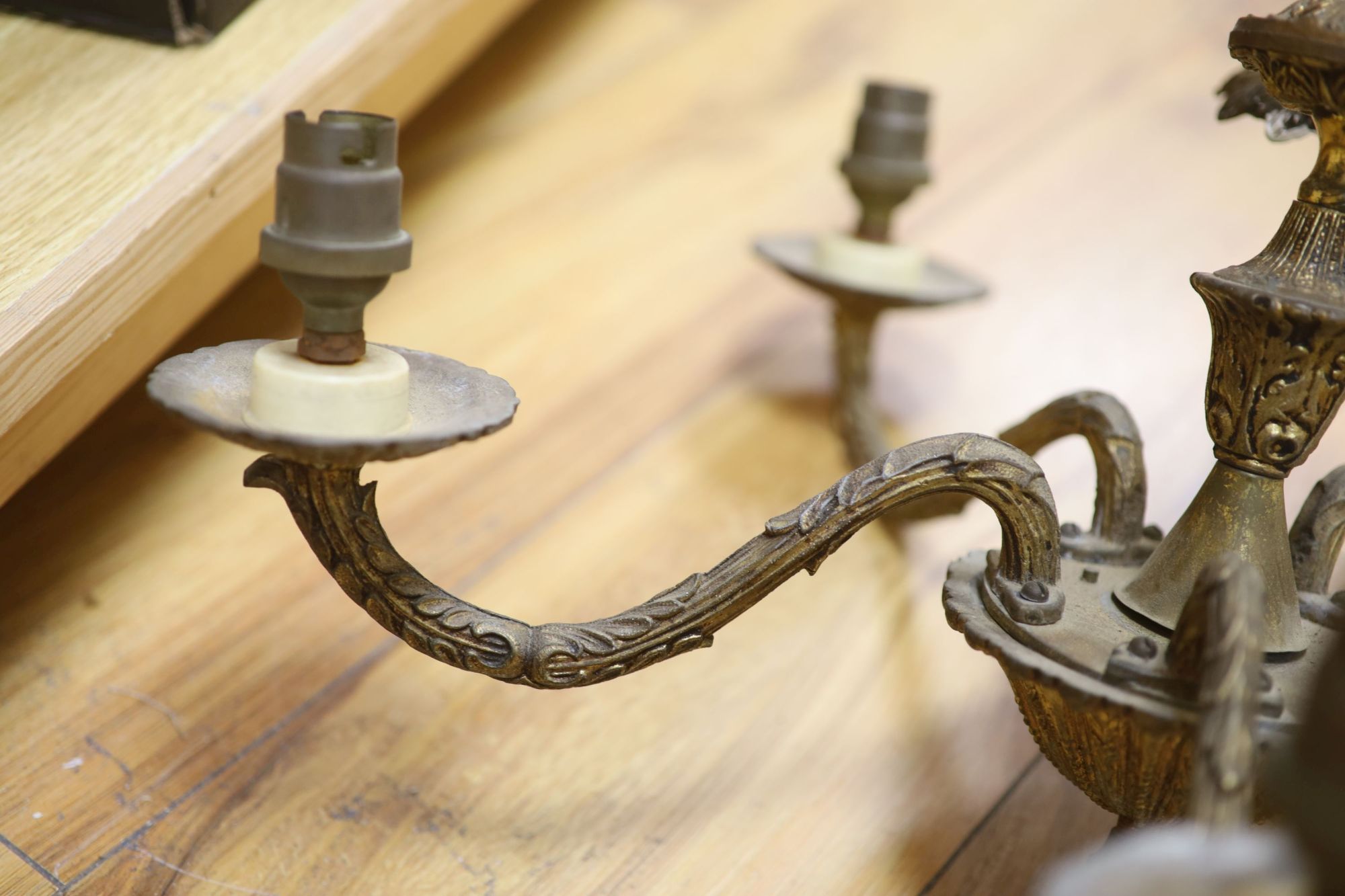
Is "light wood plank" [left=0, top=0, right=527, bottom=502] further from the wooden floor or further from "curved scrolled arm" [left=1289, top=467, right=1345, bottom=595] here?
"curved scrolled arm" [left=1289, top=467, right=1345, bottom=595]

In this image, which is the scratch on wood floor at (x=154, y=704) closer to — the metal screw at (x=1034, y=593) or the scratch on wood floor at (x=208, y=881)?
the scratch on wood floor at (x=208, y=881)

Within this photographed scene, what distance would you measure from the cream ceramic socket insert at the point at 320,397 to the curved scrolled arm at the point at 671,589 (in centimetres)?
4

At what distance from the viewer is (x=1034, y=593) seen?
0.52 metres

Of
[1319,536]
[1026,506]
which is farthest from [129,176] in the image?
[1319,536]

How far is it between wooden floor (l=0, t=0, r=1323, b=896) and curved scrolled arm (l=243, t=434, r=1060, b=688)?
13 centimetres

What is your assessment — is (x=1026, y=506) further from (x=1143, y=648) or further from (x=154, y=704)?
(x=154, y=704)

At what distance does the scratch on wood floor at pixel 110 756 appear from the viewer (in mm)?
606

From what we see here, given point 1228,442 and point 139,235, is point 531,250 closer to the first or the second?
point 139,235

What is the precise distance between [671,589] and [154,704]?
12.6 inches

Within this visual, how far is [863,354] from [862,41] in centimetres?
50

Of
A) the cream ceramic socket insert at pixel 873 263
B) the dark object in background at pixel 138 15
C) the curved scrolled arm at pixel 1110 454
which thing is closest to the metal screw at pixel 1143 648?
the curved scrolled arm at pixel 1110 454

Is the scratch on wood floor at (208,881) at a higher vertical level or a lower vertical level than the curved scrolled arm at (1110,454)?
lower

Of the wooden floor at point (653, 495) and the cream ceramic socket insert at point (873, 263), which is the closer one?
the wooden floor at point (653, 495)

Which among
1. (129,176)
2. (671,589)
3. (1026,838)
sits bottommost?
(1026,838)
